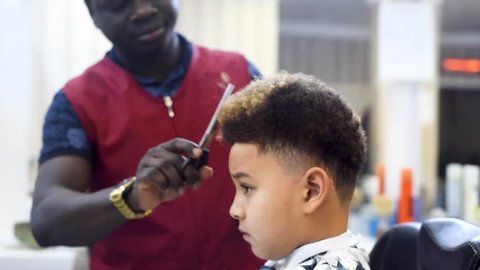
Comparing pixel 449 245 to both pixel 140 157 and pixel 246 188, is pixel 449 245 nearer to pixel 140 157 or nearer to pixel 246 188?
pixel 246 188

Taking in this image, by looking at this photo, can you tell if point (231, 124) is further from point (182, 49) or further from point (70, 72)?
point (70, 72)

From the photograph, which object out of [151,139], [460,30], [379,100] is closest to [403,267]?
[151,139]

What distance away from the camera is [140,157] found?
947mm

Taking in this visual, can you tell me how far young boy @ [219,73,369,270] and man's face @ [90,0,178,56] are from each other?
0.27 m

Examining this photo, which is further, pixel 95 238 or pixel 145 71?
pixel 145 71

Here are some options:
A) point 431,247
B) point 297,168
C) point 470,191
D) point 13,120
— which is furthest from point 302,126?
point 470,191

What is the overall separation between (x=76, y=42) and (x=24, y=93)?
1.22 feet

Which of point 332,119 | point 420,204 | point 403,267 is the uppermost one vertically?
point 332,119

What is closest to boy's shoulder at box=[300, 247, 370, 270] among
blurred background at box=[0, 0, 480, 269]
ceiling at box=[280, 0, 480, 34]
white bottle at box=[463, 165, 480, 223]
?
blurred background at box=[0, 0, 480, 269]

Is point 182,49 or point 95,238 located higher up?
point 182,49

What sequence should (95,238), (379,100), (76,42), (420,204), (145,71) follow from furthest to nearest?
(379,100)
(420,204)
(76,42)
(145,71)
(95,238)

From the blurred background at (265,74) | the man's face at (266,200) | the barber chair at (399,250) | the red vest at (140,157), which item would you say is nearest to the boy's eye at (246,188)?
the man's face at (266,200)

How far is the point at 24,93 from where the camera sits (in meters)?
1.68

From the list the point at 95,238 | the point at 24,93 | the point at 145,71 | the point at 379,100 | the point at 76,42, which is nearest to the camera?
the point at 95,238
